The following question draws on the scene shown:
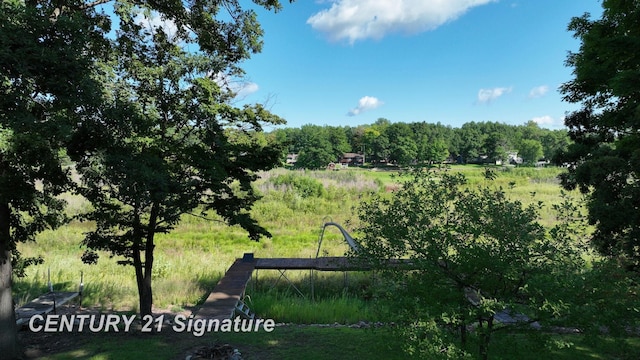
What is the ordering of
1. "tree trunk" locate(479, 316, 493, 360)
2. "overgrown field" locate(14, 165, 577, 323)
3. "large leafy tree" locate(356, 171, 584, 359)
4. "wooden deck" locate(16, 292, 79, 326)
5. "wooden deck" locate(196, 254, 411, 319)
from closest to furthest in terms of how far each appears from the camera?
"large leafy tree" locate(356, 171, 584, 359) → "tree trunk" locate(479, 316, 493, 360) → "wooden deck" locate(196, 254, 411, 319) → "wooden deck" locate(16, 292, 79, 326) → "overgrown field" locate(14, 165, 577, 323)

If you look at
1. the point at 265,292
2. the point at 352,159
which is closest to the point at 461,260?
the point at 265,292

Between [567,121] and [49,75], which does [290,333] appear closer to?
[49,75]

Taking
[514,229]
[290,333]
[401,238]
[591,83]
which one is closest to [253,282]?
[290,333]

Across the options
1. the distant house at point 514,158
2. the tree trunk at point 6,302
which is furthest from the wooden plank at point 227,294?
the distant house at point 514,158

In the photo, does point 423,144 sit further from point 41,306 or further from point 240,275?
point 41,306

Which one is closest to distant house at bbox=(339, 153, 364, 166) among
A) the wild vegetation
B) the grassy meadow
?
the grassy meadow

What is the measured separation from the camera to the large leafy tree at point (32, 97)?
15.5 ft

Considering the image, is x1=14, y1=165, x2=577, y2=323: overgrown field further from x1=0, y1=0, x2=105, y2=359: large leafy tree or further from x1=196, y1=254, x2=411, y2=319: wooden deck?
x1=0, y1=0, x2=105, y2=359: large leafy tree

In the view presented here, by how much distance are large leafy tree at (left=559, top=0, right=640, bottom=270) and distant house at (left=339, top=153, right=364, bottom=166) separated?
272 ft

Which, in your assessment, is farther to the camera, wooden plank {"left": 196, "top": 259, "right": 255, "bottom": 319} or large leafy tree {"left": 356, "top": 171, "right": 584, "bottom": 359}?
wooden plank {"left": 196, "top": 259, "right": 255, "bottom": 319}

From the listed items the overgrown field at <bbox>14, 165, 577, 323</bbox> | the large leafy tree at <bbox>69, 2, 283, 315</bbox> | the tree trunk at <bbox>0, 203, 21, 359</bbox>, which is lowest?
the overgrown field at <bbox>14, 165, 577, 323</bbox>

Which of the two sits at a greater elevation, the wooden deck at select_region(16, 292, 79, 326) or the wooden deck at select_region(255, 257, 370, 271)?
the wooden deck at select_region(255, 257, 370, 271)

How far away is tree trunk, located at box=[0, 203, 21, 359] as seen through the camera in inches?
241

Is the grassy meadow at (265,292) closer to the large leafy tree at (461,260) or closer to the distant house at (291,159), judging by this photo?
the large leafy tree at (461,260)
